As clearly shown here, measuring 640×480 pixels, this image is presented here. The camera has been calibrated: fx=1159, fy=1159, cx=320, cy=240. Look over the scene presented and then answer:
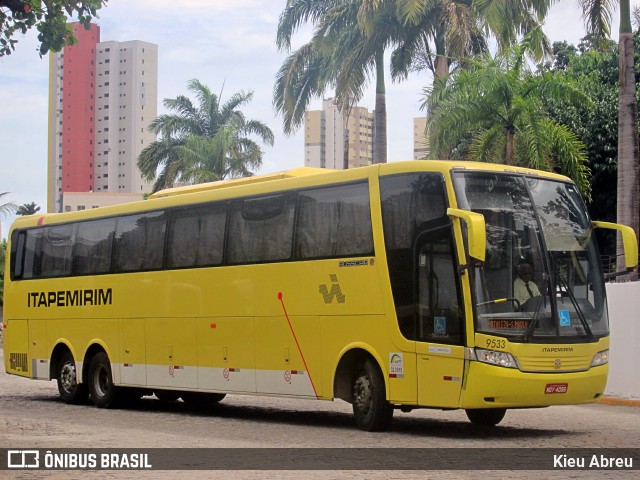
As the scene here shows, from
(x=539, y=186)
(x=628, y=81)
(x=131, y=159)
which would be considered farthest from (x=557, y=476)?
(x=131, y=159)

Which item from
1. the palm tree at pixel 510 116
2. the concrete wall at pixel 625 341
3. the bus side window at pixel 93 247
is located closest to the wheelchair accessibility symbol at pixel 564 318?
the concrete wall at pixel 625 341

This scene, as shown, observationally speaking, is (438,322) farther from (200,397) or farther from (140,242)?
(200,397)

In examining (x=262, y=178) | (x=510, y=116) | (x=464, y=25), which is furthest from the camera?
(x=464, y=25)

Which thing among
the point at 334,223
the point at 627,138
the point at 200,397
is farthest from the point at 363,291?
the point at 627,138

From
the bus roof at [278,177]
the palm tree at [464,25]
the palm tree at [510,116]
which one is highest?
the palm tree at [464,25]

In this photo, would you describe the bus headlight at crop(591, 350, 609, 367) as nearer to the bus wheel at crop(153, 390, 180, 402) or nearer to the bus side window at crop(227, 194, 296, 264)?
the bus side window at crop(227, 194, 296, 264)

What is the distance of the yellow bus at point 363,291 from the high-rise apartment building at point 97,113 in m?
133

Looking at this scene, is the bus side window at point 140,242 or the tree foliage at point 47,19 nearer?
the tree foliage at point 47,19

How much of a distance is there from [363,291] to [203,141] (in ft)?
129

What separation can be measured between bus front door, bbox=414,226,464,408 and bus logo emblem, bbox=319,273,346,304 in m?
1.56

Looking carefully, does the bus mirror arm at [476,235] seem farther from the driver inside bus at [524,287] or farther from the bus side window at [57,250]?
the bus side window at [57,250]

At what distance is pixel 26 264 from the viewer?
23.9 meters

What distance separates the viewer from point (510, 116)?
29.7 m

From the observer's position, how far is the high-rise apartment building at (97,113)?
152m
